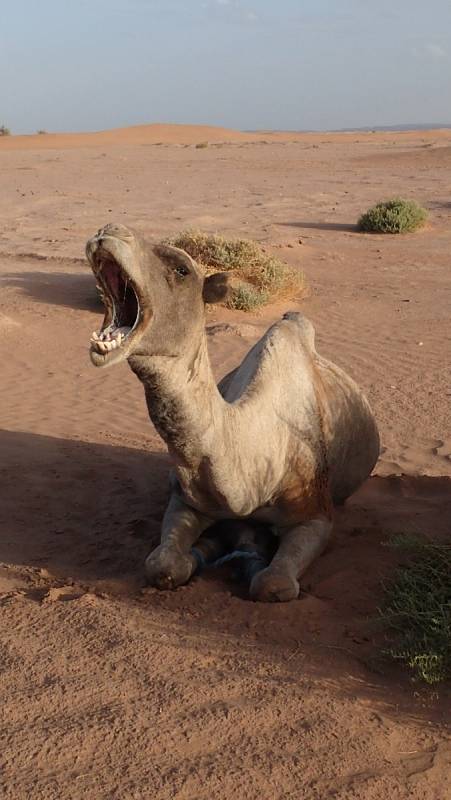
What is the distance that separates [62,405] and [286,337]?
4.11 metres

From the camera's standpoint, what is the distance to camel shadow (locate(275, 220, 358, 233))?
21688 millimetres

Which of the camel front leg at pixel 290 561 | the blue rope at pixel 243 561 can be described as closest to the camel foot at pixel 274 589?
the camel front leg at pixel 290 561

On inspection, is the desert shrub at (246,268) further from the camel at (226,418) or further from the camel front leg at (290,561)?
the camel front leg at (290,561)

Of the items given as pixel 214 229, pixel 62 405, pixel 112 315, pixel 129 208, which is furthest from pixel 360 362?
pixel 129 208

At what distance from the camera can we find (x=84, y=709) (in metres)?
3.91

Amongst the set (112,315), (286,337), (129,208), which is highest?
(112,315)

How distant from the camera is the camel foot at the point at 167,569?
5.14 meters

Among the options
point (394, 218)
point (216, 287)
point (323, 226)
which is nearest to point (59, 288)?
point (394, 218)

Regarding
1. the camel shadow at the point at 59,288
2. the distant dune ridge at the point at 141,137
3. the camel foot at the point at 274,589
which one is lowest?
the distant dune ridge at the point at 141,137

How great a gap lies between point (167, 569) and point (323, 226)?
17.9 m

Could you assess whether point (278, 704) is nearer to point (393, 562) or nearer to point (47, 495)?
point (393, 562)

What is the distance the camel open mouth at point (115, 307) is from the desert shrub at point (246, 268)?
9.68 metres

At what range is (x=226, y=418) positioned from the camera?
475cm

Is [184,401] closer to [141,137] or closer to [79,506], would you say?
[79,506]
